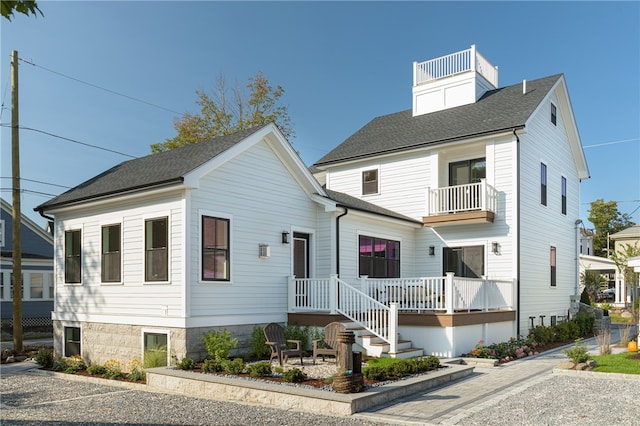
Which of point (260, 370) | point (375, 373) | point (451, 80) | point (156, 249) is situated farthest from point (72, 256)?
point (451, 80)

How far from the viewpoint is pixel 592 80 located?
2241cm

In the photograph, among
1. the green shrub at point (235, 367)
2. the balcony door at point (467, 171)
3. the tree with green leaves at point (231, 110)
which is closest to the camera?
the green shrub at point (235, 367)

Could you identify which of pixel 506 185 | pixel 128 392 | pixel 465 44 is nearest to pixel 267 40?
pixel 465 44

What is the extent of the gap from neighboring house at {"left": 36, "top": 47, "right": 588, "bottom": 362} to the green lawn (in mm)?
3050

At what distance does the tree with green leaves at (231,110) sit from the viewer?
3167 centimetres

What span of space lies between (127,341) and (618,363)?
37.0 feet

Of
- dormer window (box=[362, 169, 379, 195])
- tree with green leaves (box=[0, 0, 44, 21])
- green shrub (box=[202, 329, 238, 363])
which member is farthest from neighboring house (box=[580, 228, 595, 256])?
tree with green leaves (box=[0, 0, 44, 21])

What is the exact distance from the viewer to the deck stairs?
486 inches

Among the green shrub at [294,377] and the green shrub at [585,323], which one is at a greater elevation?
the green shrub at [294,377]

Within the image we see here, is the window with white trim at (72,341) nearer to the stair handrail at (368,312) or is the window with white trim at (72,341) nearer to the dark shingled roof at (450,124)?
the stair handrail at (368,312)

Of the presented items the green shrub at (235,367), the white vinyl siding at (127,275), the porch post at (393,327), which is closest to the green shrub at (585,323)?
the porch post at (393,327)

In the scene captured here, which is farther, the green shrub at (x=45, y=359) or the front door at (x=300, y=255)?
the front door at (x=300, y=255)

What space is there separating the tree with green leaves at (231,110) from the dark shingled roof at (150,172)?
597 inches

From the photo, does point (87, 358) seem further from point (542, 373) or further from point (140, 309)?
point (542, 373)
